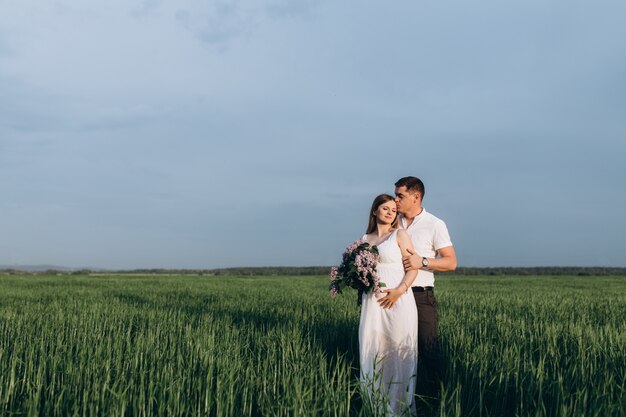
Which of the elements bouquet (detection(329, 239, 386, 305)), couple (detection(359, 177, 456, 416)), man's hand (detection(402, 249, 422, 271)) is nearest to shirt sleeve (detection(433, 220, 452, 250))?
couple (detection(359, 177, 456, 416))

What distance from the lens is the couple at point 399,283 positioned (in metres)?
4.27

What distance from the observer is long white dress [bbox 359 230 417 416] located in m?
4.28

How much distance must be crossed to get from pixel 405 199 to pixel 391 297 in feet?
2.80

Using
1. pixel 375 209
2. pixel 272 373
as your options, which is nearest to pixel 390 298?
pixel 375 209

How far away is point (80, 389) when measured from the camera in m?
3.74

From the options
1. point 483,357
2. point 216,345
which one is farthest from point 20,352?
point 483,357

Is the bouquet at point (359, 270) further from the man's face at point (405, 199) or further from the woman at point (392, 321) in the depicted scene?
the man's face at point (405, 199)

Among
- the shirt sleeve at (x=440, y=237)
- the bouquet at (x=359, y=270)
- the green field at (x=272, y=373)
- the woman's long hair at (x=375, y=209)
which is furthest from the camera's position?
the shirt sleeve at (x=440, y=237)

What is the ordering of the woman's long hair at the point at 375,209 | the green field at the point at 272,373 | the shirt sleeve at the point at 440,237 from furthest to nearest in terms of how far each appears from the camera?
1. the shirt sleeve at the point at 440,237
2. the woman's long hair at the point at 375,209
3. the green field at the point at 272,373

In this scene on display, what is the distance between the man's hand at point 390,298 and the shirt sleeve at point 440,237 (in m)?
0.57

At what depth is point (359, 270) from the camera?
4.19 meters

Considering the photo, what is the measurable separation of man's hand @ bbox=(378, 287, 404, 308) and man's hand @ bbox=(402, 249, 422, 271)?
0.20 m

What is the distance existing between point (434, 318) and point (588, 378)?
4.81ft

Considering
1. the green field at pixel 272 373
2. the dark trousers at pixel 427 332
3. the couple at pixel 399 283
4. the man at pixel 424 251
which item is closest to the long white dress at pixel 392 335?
the couple at pixel 399 283
